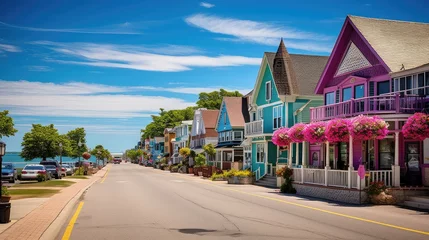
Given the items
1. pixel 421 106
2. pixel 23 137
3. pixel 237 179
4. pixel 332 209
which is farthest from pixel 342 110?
pixel 23 137

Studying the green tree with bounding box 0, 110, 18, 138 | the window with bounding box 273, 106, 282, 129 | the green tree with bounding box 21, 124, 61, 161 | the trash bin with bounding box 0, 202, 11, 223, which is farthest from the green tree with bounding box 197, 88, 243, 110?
the trash bin with bounding box 0, 202, 11, 223

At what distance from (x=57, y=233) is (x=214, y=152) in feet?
159

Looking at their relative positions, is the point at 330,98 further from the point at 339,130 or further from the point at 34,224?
the point at 34,224

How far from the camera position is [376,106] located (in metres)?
26.1

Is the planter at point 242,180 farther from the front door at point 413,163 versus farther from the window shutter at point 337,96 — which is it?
the front door at point 413,163

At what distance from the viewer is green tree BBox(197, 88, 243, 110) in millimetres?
116250

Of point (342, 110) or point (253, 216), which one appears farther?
point (342, 110)

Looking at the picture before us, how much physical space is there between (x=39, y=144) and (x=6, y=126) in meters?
22.9

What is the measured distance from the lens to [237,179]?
41531 mm

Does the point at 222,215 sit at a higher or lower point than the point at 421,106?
lower

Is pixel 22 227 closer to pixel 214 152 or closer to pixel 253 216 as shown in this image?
pixel 253 216

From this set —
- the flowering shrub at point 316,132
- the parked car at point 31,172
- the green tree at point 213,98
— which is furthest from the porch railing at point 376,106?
the green tree at point 213,98

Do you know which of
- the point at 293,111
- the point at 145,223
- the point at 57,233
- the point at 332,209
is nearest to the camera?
the point at 57,233

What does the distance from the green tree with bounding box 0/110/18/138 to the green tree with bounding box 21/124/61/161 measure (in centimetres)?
2094
